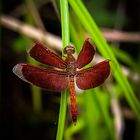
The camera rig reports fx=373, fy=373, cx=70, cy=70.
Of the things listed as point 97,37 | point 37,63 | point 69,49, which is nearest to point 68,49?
point 69,49

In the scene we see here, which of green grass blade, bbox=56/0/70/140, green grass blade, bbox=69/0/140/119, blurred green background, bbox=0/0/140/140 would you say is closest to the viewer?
green grass blade, bbox=56/0/70/140

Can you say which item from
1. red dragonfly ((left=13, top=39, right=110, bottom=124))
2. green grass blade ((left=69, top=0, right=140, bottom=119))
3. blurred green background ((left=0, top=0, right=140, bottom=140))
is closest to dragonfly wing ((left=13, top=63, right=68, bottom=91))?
red dragonfly ((left=13, top=39, right=110, bottom=124))

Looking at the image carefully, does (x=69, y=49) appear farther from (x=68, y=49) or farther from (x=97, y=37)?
(x=97, y=37)

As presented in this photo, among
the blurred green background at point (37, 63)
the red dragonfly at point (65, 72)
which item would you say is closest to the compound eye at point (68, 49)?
the red dragonfly at point (65, 72)

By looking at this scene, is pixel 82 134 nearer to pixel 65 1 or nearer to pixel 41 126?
pixel 41 126

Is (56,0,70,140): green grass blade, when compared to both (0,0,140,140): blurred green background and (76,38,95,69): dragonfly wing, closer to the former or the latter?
(76,38,95,69): dragonfly wing

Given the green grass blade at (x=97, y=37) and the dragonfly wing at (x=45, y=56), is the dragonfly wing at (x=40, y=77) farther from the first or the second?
the green grass blade at (x=97, y=37)
